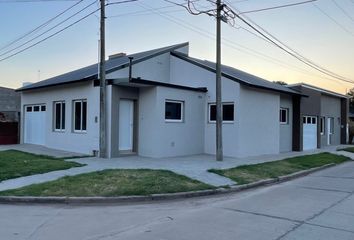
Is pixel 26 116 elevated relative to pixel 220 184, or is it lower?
elevated

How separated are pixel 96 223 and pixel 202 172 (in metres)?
6.42

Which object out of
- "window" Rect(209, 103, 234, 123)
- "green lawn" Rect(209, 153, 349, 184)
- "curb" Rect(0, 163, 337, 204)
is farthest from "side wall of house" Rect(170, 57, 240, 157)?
"curb" Rect(0, 163, 337, 204)

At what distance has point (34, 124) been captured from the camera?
23.9 metres

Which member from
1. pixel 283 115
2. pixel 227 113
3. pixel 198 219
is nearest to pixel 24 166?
pixel 198 219

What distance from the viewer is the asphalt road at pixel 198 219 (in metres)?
6.74

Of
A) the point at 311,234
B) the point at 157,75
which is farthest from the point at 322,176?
the point at 157,75

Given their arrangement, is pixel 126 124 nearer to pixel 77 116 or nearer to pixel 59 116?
→ pixel 77 116

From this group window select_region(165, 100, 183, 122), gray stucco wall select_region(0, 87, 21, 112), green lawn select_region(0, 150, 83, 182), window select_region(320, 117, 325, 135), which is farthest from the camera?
gray stucco wall select_region(0, 87, 21, 112)

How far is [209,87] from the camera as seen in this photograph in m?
20.8

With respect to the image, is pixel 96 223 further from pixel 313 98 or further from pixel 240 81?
pixel 313 98

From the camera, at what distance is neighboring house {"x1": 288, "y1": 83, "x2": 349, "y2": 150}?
→ 26.9m

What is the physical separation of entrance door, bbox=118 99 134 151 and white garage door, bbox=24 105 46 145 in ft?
21.2

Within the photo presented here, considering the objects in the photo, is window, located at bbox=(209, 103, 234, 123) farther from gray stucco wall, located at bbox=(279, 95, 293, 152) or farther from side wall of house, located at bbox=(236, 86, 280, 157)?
gray stucco wall, located at bbox=(279, 95, 293, 152)

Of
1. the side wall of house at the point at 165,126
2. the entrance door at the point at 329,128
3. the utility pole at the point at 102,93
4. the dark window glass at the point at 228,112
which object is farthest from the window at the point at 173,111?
the entrance door at the point at 329,128
